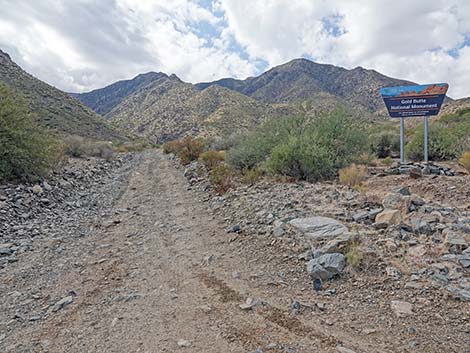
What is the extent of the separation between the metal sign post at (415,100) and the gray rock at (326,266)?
10.0 metres

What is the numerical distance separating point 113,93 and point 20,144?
163 meters

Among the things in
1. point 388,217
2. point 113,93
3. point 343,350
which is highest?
point 113,93

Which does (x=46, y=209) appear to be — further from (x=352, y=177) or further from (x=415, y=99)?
(x=415, y=99)

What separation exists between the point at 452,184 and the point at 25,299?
972 centimetres

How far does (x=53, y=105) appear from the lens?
51.7 m

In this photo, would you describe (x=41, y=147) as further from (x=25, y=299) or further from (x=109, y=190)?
(x=25, y=299)

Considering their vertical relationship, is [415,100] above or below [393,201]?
above

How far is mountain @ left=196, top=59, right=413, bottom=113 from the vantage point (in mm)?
99431

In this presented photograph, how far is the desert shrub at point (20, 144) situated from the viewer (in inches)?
470

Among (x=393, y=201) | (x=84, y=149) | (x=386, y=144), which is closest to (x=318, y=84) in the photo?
(x=84, y=149)

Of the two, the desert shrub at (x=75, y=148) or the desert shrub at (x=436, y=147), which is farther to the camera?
the desert shrub at (x=75, y=148)

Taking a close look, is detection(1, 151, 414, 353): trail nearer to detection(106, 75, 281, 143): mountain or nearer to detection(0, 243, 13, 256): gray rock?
detection(0, 243, 13, 256): gray rock

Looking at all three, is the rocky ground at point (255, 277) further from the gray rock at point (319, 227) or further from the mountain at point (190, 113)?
the mountain at point (190, 113)

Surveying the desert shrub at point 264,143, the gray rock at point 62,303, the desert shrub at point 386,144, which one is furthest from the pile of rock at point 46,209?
the desert shrub at point 386,144
